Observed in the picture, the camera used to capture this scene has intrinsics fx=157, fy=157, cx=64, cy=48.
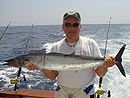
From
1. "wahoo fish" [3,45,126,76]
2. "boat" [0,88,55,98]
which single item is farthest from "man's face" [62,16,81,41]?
"boat" [0,88,55,98]

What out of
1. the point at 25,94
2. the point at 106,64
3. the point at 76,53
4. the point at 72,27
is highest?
the point at 72,27

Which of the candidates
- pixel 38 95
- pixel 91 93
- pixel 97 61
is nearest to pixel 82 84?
pixel 91 93

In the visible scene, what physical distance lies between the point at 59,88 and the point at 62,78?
0.88 feet

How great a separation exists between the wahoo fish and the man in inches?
3.2

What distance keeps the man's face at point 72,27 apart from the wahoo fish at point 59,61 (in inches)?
12.7

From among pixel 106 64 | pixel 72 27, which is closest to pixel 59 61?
pixel 72 27

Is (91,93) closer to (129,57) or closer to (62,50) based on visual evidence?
(62,50)

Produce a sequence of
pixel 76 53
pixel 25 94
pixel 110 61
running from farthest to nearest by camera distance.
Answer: pixel 25 94
pixel 76 53
pixel 110 61

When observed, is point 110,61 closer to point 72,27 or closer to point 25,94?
point 72,27

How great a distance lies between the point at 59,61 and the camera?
8.19 feet

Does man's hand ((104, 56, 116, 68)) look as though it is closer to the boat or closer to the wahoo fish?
the wahoo fish

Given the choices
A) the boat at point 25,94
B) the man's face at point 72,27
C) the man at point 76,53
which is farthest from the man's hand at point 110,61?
the boat at point 25,94

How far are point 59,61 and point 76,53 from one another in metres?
0.32

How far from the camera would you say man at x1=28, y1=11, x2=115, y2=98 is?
2.53 metres
